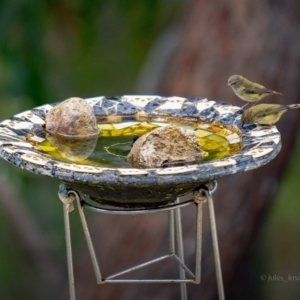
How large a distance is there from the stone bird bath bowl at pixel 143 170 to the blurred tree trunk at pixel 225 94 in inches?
71.9

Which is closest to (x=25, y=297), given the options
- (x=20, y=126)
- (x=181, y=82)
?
(x=181, y=82)

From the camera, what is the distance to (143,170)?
241 cm

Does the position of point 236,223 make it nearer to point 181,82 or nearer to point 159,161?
point 181,82

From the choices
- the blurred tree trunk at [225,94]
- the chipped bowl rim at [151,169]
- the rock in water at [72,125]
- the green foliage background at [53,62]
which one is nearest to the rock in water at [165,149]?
the chipped bowl rim at [151,169]

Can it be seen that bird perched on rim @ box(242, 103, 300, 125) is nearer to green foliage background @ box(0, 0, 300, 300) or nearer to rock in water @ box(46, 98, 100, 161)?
rock in water @ box(46, 98, 100, 161)

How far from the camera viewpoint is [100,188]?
2.64 m

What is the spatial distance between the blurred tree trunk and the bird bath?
5.42 ft

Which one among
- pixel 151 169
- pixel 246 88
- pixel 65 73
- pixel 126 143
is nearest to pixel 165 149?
pixel 151 169

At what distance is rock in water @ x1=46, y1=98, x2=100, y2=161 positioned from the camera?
307 cm

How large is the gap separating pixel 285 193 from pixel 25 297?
9.37 feet

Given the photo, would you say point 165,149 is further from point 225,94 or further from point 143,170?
point 225,94

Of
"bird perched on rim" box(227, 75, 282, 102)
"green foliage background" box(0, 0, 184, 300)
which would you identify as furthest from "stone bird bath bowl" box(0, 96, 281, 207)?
"green foliage background" box(0, 0, 184, 300)

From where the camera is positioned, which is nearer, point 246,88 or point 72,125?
point 72,125

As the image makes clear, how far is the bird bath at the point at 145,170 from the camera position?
2.42 m
